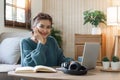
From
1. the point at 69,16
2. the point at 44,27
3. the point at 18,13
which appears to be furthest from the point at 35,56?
the point at 69,16

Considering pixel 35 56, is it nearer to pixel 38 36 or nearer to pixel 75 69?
pixel 38 36

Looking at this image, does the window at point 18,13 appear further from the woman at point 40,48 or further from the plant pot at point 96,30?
the woman at point 40,48

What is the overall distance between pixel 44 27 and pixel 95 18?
2.60 m

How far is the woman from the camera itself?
1.89 meters

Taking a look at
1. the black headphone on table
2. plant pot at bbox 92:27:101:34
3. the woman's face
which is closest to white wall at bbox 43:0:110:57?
plant pot at bbox 92:27:101:34

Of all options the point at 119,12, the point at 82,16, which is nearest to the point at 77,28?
the point at 82,16

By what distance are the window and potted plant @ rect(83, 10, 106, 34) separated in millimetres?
1089

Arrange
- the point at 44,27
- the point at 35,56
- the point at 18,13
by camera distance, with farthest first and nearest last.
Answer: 1. the point at 18,13
2. the point at 44,27
3. the point at 35,56

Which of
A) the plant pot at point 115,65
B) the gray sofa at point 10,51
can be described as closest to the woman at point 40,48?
the plant pot at point 115,65

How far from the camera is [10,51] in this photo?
124 inches

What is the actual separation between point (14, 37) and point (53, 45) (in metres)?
1.41

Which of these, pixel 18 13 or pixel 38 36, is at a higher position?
pixel 18 13

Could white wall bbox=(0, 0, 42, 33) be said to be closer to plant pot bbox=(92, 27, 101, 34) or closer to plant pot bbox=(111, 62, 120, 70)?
plant pot bbox=(92, 27, 101, 34)

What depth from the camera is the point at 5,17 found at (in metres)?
3.99
